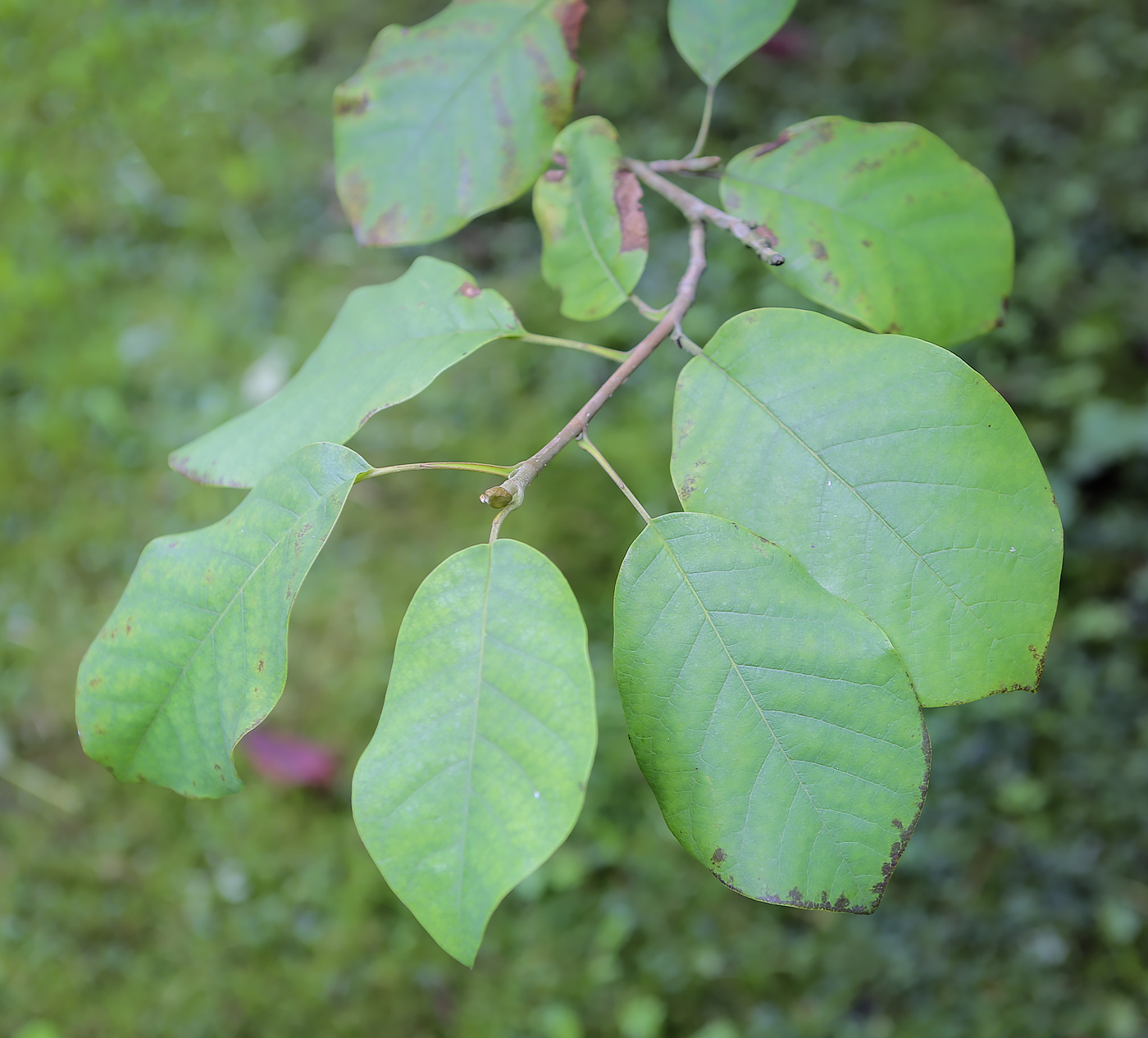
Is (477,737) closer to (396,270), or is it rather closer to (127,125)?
(396,270)

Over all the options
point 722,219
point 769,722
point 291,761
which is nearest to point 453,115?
point 722,219

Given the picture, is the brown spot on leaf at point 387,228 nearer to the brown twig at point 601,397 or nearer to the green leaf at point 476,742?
the brown twig at point 601,397

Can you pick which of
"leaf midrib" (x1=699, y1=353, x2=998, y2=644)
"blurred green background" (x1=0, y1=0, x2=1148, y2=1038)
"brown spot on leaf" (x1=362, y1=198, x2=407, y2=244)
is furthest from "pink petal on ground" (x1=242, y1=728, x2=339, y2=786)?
"leaf midrib" (x1=699, y1=353, x2=998, y2=644)

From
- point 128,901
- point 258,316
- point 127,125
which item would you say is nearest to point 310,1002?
point 128,901

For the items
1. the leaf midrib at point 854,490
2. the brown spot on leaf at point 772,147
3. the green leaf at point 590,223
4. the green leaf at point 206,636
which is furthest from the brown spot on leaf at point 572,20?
the green leaf at point 206,636

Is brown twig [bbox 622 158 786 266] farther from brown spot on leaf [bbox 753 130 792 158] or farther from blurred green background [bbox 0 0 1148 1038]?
blurred green background [bbox 0 0 1148 1038]

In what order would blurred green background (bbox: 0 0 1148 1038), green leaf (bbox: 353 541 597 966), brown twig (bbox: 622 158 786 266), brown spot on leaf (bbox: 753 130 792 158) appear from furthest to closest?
1. blurred green background (bbox: 0 0 1148 1038)
2. brown spot on leaf (bbox: 753 130 792 158)
3. brown twig (bbox: 622 158 786 266)
4. green leaf (bbox: 353 541 597 966)
